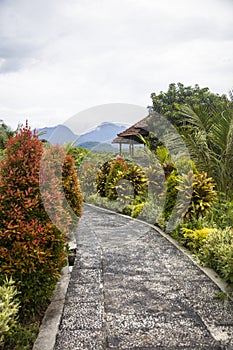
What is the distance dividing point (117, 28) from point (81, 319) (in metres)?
5.42

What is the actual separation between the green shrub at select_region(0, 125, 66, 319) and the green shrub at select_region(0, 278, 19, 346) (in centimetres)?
16

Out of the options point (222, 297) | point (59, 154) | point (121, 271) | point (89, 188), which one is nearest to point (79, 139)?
point (59, 154)

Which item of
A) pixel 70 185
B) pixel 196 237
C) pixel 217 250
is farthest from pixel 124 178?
pixel 217 250

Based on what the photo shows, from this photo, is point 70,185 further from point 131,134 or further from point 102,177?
point 102,177

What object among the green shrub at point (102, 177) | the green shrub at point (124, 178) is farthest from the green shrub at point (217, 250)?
the green shrub at point (102, 177)

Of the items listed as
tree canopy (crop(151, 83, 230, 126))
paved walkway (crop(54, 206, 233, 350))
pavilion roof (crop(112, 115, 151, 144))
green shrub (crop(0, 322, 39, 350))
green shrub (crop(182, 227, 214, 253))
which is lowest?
paved walkway (crop(54, 206, 233, 350))

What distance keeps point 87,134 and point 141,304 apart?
3059mm

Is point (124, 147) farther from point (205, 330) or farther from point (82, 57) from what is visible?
point (205, 330)

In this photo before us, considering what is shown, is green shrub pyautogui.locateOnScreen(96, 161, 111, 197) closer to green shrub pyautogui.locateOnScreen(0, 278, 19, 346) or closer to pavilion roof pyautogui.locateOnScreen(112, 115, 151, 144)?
pavilion roof pyautogui.locateOnScreen(112, 115, 151, 144)

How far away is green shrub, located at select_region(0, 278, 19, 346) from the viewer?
89.0 inches

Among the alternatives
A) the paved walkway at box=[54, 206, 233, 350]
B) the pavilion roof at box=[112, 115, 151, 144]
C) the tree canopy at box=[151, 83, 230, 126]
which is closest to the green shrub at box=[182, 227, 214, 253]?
the paved walkway at box=[54, 206, 233, 350]

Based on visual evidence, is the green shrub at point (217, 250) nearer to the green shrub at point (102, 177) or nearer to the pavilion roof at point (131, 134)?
the pavilion roof at point (131, 134)

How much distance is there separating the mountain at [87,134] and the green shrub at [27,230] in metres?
1.34

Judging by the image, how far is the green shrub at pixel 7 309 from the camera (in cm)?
226
